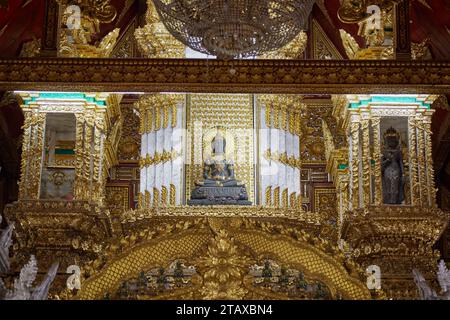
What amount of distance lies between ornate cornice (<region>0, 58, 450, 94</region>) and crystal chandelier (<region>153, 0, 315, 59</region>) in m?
0.83

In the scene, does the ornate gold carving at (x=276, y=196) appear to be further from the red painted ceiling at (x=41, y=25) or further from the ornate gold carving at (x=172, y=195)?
the red painted ceiling at (x=41, y=25)

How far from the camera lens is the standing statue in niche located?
1375 centimetres

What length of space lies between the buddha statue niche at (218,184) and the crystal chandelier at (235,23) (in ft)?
12.7

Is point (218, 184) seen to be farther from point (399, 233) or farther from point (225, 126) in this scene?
point (399, 233)

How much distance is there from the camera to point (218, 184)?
1479cm

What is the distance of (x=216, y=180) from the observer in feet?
48.7

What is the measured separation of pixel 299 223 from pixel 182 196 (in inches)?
55.7

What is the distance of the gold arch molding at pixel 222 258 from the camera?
9.06m

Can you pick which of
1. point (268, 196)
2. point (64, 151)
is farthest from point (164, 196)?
point (64, 151)

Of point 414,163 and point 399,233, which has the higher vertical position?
point 414,163

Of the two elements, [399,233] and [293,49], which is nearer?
[399,233]

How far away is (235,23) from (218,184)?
181 inches

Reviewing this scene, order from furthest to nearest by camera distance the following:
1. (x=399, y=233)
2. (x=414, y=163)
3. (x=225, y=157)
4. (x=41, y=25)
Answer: (x=41, y=25) → (x=225, y=157) → (x=414, y=163) → (x=399, y=233)
